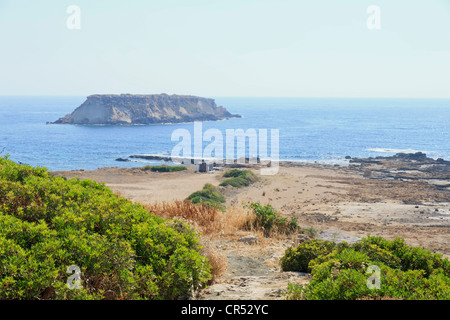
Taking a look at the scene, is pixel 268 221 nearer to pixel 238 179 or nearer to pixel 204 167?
pixel 238 179

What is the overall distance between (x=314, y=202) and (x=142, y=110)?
107 meters

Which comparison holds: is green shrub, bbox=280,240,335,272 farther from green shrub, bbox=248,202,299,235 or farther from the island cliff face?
the island cliff face

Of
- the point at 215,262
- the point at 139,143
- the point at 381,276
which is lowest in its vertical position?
the point at 139,143

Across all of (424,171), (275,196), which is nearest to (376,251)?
(275,196)

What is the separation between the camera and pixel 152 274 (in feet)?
15.6

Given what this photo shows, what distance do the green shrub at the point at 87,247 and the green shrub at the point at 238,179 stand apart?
33056 millimetres

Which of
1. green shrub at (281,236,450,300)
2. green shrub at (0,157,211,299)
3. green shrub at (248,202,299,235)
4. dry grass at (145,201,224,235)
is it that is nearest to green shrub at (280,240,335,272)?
green shrub at (281,236,450,300)

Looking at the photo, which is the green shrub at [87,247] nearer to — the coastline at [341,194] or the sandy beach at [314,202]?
the sandy beach at [314,202]

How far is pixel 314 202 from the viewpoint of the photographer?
32531mm

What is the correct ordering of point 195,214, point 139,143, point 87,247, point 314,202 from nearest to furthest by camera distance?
1. point 87,247
2. point 195,214
3. point 314,202
4. point 139,143

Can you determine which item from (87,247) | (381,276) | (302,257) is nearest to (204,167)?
(302,257)

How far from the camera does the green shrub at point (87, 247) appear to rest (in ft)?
13.7

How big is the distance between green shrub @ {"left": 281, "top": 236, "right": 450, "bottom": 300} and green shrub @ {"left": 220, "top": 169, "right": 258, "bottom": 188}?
32.9 metres
